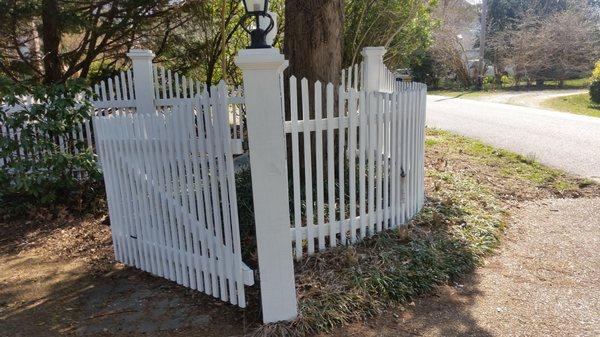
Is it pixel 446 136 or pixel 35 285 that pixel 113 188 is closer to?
pixel 35 285

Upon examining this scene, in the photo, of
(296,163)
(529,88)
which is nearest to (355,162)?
(296,163)

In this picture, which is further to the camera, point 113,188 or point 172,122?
point 113,188

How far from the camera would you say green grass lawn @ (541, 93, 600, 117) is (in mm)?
16050

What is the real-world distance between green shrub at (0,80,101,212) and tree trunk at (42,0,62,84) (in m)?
2.79

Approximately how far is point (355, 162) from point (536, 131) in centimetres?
865

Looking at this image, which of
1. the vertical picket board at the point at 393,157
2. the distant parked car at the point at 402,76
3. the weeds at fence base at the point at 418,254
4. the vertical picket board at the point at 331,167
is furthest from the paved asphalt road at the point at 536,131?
the vertical picket board at the point at 331,167

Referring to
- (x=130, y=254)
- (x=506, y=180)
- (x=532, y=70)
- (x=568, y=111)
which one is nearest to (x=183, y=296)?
(x=130, y=254)

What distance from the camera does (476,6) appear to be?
37.2m

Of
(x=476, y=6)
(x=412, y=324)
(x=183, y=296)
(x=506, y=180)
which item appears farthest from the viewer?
(x=476, y=6)

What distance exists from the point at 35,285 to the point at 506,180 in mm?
6123

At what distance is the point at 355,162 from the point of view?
4.24 meters

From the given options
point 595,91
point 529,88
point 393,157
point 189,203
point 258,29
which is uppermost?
point 258,29

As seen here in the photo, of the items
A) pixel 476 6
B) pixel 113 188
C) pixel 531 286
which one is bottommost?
pixel 531 286

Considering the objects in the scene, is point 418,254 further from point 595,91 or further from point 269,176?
point 595,91
